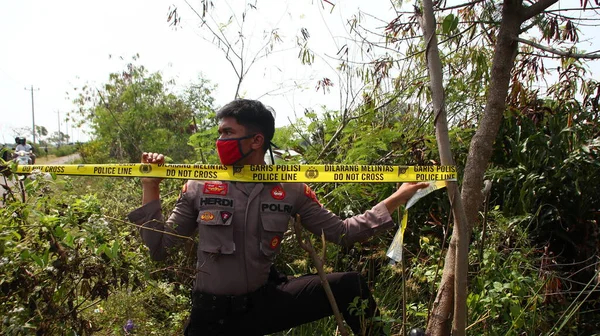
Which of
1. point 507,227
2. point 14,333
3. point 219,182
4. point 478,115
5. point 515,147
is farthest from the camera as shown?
point 478,115

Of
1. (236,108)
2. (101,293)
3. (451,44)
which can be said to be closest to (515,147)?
(451,44)

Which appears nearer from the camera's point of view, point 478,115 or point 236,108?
point 236,108

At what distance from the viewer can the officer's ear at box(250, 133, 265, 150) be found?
7.63 ft

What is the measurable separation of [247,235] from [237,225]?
0.07 meters

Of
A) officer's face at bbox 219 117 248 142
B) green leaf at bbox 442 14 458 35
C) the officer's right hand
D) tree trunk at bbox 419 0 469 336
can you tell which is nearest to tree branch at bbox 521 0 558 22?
green leaf at bbox 442 14 458 35

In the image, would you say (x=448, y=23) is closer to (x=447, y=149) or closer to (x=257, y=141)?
(x=447, y=149)

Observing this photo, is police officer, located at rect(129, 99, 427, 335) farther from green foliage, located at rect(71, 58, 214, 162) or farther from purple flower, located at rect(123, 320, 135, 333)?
green foliage, located at rect(71, 58, 214, 162)

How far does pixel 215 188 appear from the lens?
7.27 feet

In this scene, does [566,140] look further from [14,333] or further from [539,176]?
[14,333]

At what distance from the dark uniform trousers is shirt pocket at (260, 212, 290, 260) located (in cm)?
16

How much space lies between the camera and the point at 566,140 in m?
3.59

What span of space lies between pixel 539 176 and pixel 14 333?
337 centimetres

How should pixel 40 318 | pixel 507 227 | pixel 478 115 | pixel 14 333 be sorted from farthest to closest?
1. pixel 478 115
2. pixel 507 227
3. pixel 40 318
4. pixel 14 333

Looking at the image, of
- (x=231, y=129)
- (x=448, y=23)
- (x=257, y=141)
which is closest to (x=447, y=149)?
(x=448, y=23)
